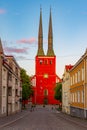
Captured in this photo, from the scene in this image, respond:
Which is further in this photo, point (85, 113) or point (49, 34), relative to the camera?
point (49, 34)

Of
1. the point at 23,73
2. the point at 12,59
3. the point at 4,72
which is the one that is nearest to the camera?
the point at 4,72

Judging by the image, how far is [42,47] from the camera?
17838 centimetres

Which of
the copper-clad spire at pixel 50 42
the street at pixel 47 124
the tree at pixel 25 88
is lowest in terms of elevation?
the street at pixel 47 124

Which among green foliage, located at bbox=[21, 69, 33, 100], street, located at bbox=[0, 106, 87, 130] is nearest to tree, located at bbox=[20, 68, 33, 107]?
green foliage, located at bbox=[21, 69, 33, 100]

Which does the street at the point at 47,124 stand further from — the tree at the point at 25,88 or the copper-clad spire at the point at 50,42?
the copper-clad spire at the point at 50,42

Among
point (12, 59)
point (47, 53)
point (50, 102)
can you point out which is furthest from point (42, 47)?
point (12, 59)

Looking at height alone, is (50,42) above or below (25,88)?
above

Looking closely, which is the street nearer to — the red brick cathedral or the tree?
the tree

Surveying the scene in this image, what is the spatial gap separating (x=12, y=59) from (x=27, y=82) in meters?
48.9

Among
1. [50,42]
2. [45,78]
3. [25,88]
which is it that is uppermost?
[50,42]

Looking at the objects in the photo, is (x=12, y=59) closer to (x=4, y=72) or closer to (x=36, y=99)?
(x=4, y=72)

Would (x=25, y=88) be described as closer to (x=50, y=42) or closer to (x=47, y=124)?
(x=50, y=42)

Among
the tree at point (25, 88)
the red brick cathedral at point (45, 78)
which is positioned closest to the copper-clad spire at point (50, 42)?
the red brick cathedral at point (45, 78)

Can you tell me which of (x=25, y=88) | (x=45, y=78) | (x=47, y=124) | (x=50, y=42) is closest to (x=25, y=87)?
(x=25, y=88)
